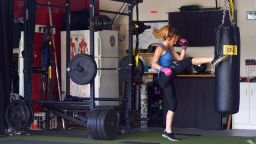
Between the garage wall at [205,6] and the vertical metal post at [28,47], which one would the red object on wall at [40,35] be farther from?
the garage wall at [205,6]

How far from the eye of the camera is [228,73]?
689cm

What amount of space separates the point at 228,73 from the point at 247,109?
3.75m

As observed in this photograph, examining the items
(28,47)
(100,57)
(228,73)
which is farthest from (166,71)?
(100,57)

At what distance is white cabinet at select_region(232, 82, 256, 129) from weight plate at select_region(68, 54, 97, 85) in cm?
334

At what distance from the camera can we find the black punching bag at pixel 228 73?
6879 millimetres

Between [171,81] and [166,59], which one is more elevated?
[166,59]

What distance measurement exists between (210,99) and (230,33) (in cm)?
365

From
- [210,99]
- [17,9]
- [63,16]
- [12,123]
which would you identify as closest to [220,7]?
[210,99]

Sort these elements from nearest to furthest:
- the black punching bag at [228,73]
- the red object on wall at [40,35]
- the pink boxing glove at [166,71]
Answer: the black punching bag at [228,73] < the pink boxing glove at [166,71] < the red object on wall at [40,35]

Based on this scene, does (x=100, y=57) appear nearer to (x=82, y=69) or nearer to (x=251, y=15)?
(x=82, y=69)

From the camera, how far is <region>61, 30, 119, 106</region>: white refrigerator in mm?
10750

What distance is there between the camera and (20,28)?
389 inches

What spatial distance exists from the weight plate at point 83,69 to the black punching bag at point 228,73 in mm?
2258

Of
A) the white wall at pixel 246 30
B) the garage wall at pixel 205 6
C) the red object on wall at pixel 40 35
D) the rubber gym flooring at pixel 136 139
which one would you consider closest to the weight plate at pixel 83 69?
the rubber gym flooring at pixel 136 139
